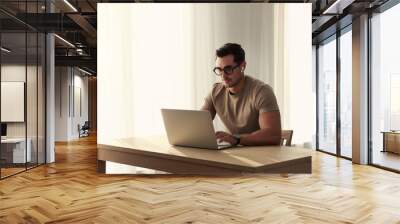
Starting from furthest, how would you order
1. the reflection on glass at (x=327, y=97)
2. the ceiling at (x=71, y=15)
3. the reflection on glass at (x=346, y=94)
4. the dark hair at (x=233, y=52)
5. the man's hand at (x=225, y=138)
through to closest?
the reflection on glass at (x=327, y=97), the reflection on glass at (x=346, y=94), the ceiling at (x=71, y=15), the dark hair at (x=233, y=52), the man's hand at (x=225, y=138)

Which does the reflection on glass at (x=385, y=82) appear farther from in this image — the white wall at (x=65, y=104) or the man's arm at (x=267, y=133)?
the white wall at (x=65, y=104)

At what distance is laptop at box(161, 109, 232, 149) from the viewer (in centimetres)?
148

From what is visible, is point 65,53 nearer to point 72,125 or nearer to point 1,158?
point 72,125

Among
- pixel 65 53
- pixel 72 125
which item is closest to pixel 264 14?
pixel 65 53

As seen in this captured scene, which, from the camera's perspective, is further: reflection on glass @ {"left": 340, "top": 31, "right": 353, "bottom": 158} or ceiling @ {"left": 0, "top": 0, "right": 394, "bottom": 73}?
reflection on glass @ {"left": 340, "top": 31, "right": 353, "bottom": 158}

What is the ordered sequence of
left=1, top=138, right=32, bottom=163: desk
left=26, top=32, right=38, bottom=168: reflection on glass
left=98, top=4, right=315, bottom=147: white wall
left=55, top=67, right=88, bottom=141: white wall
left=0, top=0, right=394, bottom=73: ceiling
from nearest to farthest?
1. left=98, top=4, right=315, bottom=147: white wall
2. left=0, top=0, right=394, bottom=73: ceiling
3. left=1, top=138, right=32, bottom=163: desk
4. left=26, top=32, right=38, bottom=168: reflection on glass
5. left=55, top=67, right=88, bottom=141: white wall

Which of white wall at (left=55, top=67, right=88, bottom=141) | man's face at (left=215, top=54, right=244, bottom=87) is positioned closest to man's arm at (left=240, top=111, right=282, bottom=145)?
man's face at (left=215, top=54, right=244, bottom=87)

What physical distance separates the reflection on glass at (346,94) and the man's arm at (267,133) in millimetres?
6943

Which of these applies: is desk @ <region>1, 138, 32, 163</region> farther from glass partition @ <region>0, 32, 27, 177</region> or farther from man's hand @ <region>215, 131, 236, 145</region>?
man's hand @ <region>215, 131, 236, 145</region>

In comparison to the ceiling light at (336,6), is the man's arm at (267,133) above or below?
below

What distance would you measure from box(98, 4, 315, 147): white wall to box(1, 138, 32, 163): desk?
2.61 metres

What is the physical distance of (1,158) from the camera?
616cm

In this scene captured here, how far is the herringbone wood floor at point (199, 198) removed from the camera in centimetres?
378

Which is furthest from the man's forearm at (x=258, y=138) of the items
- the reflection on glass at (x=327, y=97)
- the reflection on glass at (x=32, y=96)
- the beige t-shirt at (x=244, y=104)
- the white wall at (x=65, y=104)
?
the white wall at (x=65, y=104)
